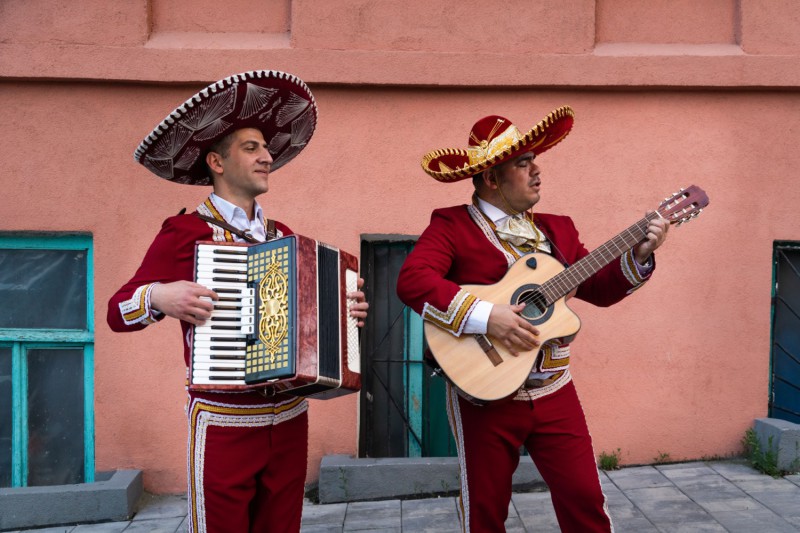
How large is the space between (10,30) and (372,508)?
3664 millimetres

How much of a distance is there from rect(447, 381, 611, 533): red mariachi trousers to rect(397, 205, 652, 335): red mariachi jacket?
41 centimetres

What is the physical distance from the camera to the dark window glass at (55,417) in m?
4.70

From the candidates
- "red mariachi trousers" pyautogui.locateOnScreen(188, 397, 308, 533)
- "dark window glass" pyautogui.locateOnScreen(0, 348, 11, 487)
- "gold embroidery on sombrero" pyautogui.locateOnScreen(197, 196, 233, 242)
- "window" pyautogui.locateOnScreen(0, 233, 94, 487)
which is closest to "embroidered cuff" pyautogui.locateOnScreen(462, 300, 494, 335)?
"red mariachi trousers" pyautogui.locateOnScreen(188, 397, 308, 533)

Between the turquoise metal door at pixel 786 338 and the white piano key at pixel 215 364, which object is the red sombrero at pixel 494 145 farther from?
the turquoise metal door at pixel 786 338

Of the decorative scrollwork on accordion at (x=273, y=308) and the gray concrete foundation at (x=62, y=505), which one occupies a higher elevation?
the decorative scrollwork on accordion at (x=273, y=308)

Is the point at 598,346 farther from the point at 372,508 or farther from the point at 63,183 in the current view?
the point at 63,183

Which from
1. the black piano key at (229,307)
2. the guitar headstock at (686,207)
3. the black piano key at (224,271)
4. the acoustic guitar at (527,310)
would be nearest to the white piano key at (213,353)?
the black piano key at (229,307)

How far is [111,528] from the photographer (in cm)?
420

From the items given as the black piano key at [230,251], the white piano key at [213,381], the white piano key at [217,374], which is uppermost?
the black piano key at [230,251]

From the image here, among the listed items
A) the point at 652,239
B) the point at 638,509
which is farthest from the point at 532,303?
the point at 638,509

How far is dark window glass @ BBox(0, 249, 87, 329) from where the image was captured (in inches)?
184

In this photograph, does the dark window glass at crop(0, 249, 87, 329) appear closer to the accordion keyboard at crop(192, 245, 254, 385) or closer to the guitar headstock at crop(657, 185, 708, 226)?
the accordion keyboard at crop(192, 245, 254, 385)

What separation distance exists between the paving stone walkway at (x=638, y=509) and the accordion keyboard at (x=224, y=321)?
80.4 inches

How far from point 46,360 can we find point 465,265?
120 inches
